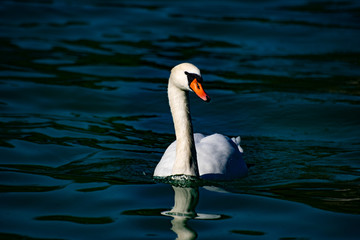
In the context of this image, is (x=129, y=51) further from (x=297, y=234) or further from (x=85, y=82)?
(x=297, y=234)

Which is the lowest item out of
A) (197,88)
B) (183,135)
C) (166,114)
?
(183,135)

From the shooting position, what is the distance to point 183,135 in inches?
315

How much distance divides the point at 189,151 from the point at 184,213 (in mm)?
931

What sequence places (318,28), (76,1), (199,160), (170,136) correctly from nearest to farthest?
(199,160)
(170,136)
(318,28)
(76,1)

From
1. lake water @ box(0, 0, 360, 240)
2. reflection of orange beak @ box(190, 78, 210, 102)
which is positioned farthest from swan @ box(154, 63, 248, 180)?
lake water @ box(0, 0, 360, 240)

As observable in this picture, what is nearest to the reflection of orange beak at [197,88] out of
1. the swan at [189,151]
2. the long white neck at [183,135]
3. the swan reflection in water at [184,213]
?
the swan at [189,151]

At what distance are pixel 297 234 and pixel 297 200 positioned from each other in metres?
1.00

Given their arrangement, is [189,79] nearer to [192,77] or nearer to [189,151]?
[192,77]

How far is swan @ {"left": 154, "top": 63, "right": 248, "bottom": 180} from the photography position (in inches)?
295

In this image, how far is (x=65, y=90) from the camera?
12.8 metres

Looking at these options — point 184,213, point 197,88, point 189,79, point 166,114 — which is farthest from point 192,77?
point 166,114

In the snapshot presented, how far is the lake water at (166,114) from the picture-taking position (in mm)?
7180

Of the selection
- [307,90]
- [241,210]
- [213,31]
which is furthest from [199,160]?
[213,31]

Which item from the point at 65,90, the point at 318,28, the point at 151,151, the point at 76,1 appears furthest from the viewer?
the point at 76,1
